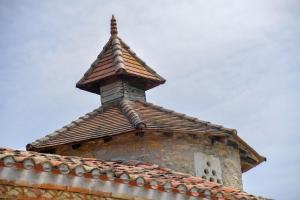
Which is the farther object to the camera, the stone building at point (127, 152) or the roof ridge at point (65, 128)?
the roof ridge at point (65, 128)

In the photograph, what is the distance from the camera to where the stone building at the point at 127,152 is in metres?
8.32

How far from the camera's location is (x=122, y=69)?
1529cm

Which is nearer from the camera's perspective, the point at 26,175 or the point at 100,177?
the point at 26,175

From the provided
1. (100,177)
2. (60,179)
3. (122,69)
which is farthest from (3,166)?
(122,69)

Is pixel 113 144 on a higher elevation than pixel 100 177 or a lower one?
higher

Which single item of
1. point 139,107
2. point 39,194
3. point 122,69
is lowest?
point 39,194

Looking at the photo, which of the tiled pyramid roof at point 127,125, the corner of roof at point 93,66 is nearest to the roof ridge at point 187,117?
the tiled pyramid roof at point 127,125

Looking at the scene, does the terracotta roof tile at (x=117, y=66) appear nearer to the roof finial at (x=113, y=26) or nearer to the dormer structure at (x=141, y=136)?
the dormer structure at (x=141, y=136)

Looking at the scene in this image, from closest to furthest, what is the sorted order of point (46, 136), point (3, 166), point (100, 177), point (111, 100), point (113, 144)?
1. point (3, 166)
2. point (100, 177)
3. point (113, 144)
4. point (46, 136)
5. point (111, 100)

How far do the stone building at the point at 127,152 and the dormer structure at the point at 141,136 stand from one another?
22mm

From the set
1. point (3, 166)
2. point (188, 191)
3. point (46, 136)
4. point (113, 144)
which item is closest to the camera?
point (3, 166)

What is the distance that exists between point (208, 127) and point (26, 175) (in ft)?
21.5

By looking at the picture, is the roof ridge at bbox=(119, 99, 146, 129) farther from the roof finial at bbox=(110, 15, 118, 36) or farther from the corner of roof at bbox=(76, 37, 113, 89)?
the roof finial at bbox=(110, 15, 118, 36)

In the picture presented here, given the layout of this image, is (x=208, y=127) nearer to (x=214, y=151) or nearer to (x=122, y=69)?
(x=214, y=151)
